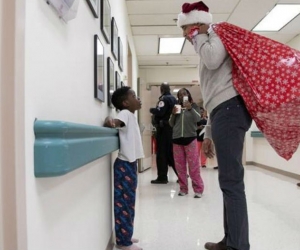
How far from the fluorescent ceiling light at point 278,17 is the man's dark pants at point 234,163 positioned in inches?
135

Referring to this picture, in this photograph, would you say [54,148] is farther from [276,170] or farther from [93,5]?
[276,170]

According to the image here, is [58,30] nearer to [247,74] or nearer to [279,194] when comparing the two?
[247,74]

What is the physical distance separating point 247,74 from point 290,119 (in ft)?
1.00

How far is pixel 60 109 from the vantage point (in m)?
0.88

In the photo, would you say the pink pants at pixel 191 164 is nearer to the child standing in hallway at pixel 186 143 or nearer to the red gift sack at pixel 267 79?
the child standing in hallway at pixel 186 143

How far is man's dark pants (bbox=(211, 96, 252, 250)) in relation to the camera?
1.48 meters

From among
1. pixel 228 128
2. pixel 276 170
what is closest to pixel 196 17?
pixel 228 128

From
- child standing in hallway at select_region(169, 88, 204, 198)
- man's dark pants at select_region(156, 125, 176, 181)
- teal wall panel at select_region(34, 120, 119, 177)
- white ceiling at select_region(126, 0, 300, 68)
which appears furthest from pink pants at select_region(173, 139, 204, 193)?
teal wall panel at select_region(34, 120, 119, 177)

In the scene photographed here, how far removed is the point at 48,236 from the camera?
29.3 inches

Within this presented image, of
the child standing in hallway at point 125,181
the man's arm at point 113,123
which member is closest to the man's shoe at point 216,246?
the child standing in hallway at point 125,181

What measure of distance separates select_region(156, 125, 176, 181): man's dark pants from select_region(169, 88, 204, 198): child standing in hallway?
775 millimetres

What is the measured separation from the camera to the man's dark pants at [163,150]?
4383 millimetres

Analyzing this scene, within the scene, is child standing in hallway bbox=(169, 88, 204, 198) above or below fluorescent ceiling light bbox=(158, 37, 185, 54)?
below

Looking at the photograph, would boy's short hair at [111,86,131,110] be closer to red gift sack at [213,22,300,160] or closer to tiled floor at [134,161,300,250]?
red gift sack at [213,22,300,160]
